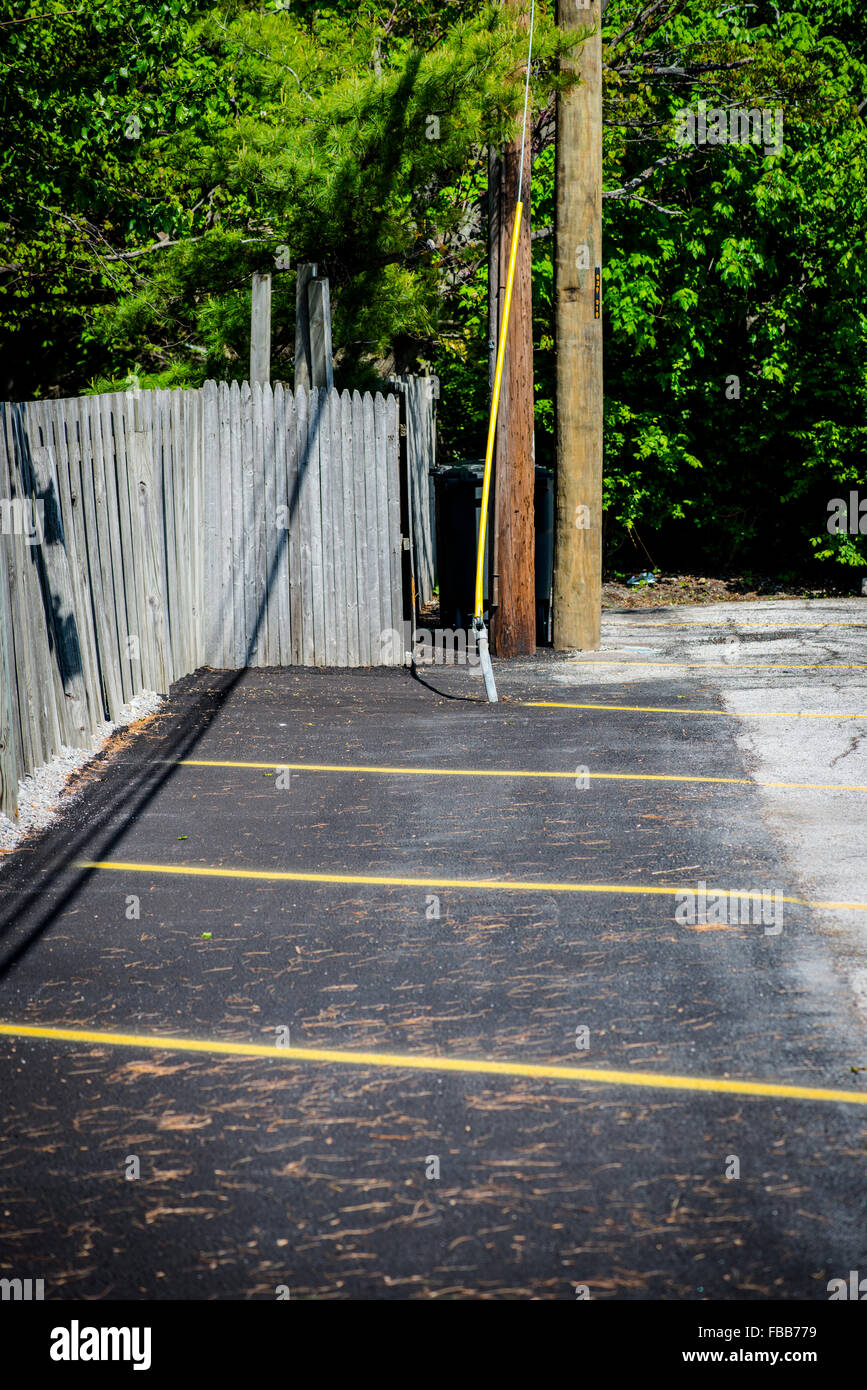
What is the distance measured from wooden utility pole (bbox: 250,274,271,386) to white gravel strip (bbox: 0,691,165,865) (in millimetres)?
3678

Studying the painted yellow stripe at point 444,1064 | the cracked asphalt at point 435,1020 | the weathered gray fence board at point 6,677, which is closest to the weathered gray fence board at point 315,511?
the cracked asphalt at point 435,1020

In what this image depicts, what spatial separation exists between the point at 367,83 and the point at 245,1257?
482 inches

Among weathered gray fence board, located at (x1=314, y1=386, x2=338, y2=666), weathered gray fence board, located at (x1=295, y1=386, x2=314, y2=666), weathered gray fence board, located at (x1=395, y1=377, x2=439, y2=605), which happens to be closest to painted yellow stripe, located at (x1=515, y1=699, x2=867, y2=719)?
weathered gray fence board, located at (x1=314, y1=386, x2=338, y2=666)

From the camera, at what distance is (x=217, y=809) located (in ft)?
24.9

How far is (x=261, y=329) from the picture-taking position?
451 inches

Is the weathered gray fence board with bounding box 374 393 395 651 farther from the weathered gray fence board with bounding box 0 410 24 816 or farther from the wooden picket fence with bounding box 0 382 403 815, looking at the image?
the weathered gray fence board with bounding box 0 410 24 816

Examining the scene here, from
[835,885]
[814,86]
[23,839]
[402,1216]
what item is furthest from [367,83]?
[402,1216]

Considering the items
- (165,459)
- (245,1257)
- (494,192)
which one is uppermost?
(494,192)

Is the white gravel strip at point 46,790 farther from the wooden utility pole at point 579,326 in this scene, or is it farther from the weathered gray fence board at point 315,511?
the wooden utility pole at point 579,326

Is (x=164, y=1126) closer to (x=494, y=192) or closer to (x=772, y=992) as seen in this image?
(x=772, y=992)

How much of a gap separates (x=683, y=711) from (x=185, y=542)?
3.98 m

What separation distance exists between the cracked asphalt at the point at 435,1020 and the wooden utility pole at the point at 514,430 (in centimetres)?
268

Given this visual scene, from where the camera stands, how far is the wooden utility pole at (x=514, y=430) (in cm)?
1123

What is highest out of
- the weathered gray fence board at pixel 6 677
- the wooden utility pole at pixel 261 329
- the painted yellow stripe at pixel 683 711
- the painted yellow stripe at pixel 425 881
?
the wooden utility pole at pixel 261 329
